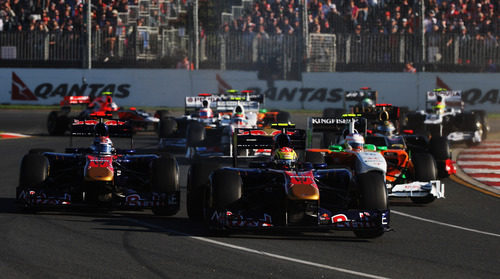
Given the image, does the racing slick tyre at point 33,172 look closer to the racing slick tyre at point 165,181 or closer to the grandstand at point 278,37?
the racing slick tyre at point 165,181

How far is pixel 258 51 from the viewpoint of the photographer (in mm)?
36031

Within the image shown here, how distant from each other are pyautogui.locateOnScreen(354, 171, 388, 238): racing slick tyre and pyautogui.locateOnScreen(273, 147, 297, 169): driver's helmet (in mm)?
1227

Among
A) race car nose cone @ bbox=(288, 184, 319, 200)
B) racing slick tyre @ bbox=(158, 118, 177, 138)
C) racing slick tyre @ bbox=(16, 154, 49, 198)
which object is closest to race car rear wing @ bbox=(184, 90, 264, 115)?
racing slick tyre @ bbox=(158, 118, 177, 138)

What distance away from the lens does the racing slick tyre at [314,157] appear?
14.6 metres

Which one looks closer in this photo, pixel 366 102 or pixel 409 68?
pixel 366 102

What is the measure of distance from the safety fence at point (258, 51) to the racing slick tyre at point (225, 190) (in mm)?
24278

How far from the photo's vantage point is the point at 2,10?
39.7m

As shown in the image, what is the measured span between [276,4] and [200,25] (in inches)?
124

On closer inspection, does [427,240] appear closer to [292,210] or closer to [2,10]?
[292,210]

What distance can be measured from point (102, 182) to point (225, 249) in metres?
2.94

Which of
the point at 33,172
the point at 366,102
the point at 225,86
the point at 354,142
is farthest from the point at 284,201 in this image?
the point at 225,86

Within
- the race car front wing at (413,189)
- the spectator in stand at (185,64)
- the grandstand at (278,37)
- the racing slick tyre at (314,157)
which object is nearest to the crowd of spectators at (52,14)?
the grandstand at (278,37)

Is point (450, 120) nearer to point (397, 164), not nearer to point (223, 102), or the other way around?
point (223, 102)

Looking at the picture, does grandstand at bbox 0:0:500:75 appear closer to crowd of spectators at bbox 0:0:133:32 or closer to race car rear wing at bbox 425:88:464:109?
crowd of spectators at bbox 0:0:133:32
